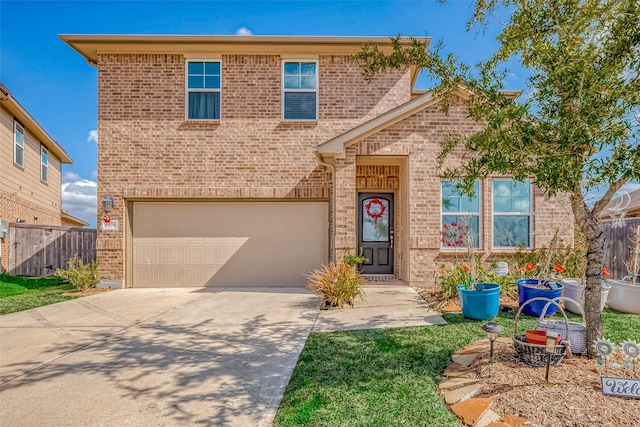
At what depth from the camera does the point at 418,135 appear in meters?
8.77

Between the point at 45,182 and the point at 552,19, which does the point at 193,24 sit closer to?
the point at 552,19

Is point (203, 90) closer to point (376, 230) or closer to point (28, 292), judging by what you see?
point (376, 230)

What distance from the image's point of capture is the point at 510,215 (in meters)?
8.77

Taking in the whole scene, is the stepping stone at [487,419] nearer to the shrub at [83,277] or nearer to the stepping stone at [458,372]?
the stepping stone at [458,372]

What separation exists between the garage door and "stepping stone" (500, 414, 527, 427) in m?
7.23

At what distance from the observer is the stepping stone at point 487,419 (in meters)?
2.79

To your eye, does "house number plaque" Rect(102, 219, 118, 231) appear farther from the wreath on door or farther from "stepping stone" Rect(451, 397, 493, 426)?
"stepping stone" Rect(451, 397, 493, 426)

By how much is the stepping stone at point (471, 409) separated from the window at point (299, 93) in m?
8.28

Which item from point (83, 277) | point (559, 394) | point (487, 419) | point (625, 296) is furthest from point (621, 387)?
point (83, 277)

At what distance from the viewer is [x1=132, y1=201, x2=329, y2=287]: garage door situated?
9.89m

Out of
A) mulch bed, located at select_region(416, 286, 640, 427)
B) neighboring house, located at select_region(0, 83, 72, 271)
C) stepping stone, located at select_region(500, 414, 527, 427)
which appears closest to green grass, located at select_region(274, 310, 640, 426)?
stepping stone, located at select_region(500, 414, 527, 427)

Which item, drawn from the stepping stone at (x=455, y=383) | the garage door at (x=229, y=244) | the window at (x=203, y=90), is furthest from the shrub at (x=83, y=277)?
the stepping stone at (x=455, y=383)

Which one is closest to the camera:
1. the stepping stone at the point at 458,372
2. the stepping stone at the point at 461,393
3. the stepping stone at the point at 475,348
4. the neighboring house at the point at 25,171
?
the stepping stone at the point at 461,393

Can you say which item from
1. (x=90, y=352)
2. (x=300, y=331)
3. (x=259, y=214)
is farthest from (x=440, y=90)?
(x=259, y=214)
